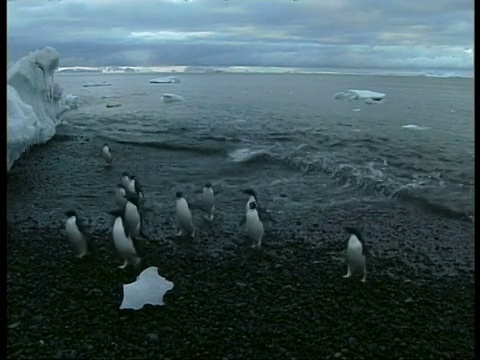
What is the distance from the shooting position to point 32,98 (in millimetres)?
14305

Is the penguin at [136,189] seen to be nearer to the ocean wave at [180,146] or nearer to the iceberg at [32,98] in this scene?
the iceberg at [32,98]

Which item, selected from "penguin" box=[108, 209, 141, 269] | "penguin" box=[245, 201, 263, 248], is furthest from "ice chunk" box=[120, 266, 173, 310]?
"penguin" box=[245, 201, 263, 248]

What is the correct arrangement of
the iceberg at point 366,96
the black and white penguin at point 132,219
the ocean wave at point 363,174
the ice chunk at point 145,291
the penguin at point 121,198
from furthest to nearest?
the iceberg at point 366,96
the ocean wave at point 363,174
the penguin at point 121,198
the black and white penguin at point 132,219
the ice chunk at point 145,291

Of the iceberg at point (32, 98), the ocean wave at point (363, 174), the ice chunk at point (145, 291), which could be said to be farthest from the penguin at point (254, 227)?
the iceberg at point (32, 98)

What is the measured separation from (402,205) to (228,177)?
3.92 metres

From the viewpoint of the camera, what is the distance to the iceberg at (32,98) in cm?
1096

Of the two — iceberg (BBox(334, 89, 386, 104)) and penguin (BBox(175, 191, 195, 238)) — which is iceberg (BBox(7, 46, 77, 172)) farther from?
iceberg (BBox(334, 89, 386, 104))

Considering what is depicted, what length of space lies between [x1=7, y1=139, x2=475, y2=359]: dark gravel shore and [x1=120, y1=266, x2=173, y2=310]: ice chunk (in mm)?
104

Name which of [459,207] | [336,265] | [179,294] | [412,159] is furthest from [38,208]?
[412,159]

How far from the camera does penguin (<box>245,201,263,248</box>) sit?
6.98 meters

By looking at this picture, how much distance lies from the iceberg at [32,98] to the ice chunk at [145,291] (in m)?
6.61

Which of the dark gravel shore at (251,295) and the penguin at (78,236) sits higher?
the penguin at (78,236)

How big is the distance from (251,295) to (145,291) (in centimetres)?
117

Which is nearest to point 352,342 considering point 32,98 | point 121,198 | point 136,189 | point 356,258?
point 356,258
